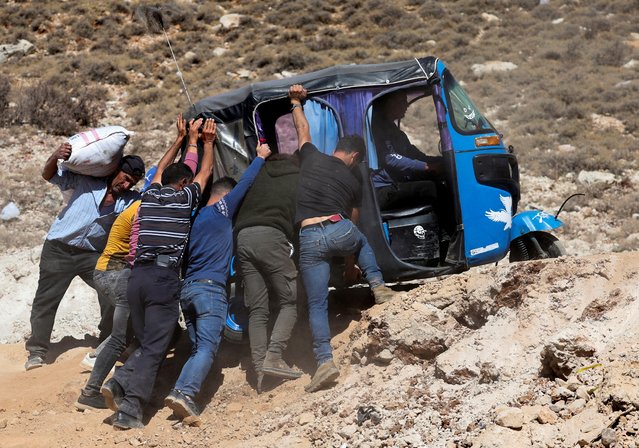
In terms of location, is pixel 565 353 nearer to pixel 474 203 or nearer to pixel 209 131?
pixel 474 203

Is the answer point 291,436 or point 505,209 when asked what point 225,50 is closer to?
point 505,209

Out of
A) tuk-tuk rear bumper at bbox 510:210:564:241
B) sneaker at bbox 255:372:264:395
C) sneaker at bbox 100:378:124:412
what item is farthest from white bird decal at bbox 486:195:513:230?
sneaker at bbox 100:378:124:412

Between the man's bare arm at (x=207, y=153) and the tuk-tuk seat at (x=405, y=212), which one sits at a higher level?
the man's bare arm at (x=207, y=153)

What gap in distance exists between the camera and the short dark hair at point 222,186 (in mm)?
6277

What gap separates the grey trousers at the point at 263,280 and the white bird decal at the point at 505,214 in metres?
1.90

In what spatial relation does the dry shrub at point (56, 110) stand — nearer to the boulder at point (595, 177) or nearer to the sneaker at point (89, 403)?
the boulder at point (595, 177)

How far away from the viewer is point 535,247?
284 inches

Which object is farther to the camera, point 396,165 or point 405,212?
point 405,212

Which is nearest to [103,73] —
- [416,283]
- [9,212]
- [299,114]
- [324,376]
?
[9,212]

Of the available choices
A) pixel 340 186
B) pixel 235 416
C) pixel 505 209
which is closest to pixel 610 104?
pixel 505 209

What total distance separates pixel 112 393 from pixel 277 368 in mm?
1219

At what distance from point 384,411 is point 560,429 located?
1196 millimetres

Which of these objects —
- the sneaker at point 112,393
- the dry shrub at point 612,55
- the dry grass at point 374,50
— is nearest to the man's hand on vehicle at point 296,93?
the sneaker at point 112,393

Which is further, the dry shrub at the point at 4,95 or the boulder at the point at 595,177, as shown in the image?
the dry shrub at the point at 4,95
